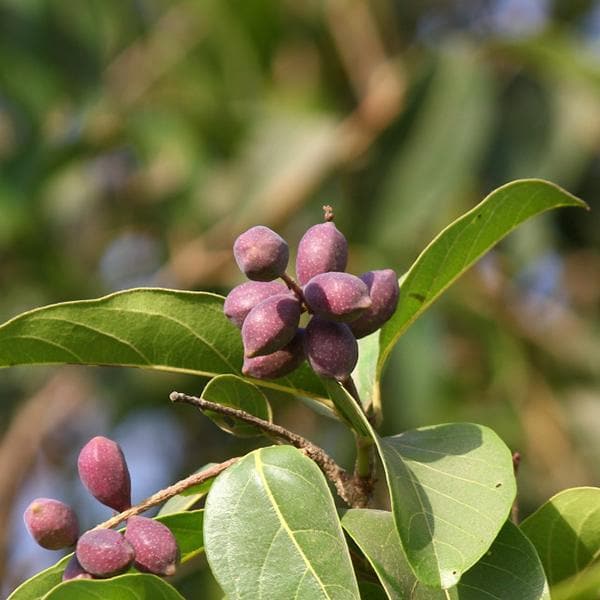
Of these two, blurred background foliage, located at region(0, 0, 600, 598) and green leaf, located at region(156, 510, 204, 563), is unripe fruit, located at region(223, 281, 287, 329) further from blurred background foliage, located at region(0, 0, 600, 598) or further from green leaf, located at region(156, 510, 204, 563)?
blurred background foliage, located at region(0, 0, 600, 598)

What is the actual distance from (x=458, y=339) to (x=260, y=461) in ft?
11.0

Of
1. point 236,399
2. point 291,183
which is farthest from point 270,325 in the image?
point 291,183

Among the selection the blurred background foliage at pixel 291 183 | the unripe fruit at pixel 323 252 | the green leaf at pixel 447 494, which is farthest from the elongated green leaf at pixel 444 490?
the blurred background foliage at pixel 291 183

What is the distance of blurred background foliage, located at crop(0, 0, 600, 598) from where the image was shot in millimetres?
3643

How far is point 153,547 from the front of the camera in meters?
0.99

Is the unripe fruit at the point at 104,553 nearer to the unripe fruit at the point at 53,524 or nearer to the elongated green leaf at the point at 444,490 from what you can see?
the unripe fruit at the point at 53,524

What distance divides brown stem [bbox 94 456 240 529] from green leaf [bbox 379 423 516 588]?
0.14m

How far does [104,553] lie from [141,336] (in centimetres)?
23

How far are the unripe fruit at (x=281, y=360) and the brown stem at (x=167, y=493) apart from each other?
0.26 feet

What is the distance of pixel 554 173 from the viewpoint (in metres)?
3.79

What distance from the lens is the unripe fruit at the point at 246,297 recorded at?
1.04 meters

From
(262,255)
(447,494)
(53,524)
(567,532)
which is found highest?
(262,255)

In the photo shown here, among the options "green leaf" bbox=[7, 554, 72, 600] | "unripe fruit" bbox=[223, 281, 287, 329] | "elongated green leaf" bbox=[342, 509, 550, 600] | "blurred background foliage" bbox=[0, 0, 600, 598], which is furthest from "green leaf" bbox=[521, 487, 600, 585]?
"blurred background foliage" bbox=[0, 0, 600, 598]

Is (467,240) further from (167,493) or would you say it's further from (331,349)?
(167,493)
